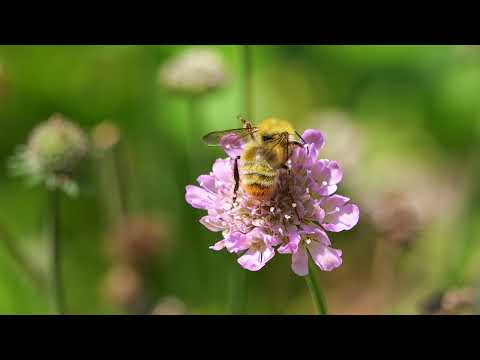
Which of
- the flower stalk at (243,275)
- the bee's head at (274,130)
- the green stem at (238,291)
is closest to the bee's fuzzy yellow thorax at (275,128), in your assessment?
the bee's head at (274,130)

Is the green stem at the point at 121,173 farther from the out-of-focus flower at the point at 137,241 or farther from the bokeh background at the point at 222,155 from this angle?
the out-of-focus flower at the point at 137,241

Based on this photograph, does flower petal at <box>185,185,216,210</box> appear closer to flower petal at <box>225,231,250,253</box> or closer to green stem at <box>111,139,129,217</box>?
flower petal at <box>225,231,250,253</box>

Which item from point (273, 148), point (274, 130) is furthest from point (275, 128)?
point (273, 148)

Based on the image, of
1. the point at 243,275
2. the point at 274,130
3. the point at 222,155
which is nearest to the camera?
the point at 274,130

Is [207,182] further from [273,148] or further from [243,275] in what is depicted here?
[243,275]

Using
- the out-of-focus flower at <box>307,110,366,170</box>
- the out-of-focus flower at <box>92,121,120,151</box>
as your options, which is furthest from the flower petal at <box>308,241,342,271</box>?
the out-of-focus flower at <box>307,110,366,170</box>
